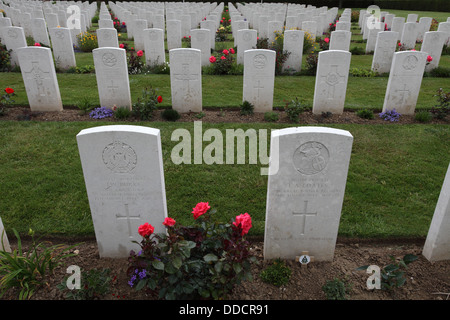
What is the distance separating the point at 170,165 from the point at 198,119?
2078 mm

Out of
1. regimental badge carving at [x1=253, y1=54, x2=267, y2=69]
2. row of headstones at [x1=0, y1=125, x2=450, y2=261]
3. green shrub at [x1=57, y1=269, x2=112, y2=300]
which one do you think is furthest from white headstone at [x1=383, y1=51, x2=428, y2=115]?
green shrub at [x1=57, y1=269, x2=112, y2=300]

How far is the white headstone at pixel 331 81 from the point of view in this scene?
22.6ft

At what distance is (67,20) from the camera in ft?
53.0

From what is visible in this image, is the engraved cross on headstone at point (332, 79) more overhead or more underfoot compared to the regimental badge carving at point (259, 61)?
→ more underfoot

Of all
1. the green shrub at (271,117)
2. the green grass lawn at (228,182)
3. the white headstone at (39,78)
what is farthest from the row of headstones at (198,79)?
the green grass lawn at (228,182)

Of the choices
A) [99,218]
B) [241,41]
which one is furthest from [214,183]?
[241,41]

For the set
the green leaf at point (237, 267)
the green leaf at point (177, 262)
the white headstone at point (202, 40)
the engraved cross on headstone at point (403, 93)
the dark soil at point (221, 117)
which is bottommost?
the dark soil at point (221, 117)

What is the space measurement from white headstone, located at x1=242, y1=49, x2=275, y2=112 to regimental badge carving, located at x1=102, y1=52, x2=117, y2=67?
2.80 metres

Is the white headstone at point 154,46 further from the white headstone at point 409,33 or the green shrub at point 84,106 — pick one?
the white headstone at point 409,33

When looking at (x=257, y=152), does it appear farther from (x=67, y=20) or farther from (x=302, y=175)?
(x=67, y=20)

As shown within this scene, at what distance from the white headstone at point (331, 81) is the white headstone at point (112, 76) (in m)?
4.20

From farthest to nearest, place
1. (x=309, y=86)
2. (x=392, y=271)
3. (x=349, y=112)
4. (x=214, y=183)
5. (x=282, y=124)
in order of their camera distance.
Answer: (x=309, y=86) < (x=349, y=112) < (x=282, y=124) < (x=214, y=183) < (x=392, y=271)

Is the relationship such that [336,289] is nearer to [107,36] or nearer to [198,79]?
[198,79]

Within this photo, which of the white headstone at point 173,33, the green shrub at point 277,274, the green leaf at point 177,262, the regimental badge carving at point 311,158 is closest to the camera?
the green leaf at point 177,262
